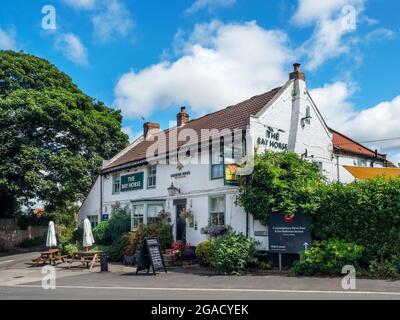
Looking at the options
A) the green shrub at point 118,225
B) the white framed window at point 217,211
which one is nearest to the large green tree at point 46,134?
the green shrub at point 118,225

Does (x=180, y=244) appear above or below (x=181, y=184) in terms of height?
below

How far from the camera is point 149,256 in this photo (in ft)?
53.6

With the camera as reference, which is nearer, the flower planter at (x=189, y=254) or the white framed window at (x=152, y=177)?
the flower planter at (x=189, y=254)

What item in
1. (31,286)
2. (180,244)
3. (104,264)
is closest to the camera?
(31,286)

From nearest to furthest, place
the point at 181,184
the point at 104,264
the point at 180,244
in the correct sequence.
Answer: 1. the point at 104,264
2. the point at 180,244
3. the point at 181,184

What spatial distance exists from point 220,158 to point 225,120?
3.35m

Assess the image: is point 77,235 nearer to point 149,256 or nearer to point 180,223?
point 180,223

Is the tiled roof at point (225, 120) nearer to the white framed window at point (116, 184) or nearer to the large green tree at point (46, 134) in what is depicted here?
the white framed window at point (116, 184)

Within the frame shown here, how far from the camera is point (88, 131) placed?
1163 inches

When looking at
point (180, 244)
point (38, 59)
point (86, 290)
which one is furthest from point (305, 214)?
point (38, 59)

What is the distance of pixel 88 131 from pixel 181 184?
1080 centimetres

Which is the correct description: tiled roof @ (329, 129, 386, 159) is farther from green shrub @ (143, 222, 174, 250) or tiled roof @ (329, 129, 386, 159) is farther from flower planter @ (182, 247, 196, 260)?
flower planter @ (182, 247, 196, 260)

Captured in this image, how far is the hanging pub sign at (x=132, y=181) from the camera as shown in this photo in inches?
992

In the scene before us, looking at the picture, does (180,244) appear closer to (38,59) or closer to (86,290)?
(86,290)
